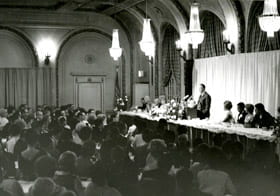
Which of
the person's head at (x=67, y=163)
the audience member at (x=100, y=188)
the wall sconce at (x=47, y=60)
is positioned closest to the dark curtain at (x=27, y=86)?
the wall sconce at (x=47, y=60)

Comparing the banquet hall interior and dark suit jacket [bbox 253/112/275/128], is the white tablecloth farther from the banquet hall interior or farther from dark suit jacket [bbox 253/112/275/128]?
dark suit jacket [bbox 253/112/275/128]

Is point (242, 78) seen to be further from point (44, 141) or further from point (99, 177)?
point (99, 177)

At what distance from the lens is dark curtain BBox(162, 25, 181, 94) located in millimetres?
17969

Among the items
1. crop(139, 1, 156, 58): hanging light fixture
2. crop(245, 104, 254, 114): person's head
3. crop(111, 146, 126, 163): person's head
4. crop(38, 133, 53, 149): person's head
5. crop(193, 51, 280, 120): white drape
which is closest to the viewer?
crop(111, 146, 126, 163): person's head

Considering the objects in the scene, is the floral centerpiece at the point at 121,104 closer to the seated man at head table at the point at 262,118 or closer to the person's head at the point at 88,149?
the seated man at head table at the point at 262,118

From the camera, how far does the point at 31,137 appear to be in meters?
7.79

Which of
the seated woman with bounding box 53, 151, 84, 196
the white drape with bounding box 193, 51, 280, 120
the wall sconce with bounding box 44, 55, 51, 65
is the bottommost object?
the seated woman with bounding box 53, 151, 84, 196

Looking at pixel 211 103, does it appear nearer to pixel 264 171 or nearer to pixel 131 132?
pixel 131 132

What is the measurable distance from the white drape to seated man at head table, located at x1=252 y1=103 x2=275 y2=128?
1.62 meters

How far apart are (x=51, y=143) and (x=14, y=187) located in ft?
9.62

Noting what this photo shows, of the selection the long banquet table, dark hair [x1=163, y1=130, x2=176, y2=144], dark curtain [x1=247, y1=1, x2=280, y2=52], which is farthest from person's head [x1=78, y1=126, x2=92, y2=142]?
dark curtain [x1=247, y1=1, x2=280, y2=52]

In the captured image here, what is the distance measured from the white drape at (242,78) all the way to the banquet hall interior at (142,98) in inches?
1.3

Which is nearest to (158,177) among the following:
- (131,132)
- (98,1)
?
(131,132)

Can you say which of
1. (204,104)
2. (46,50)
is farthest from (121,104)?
(204,104)
